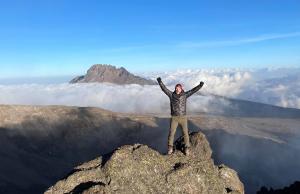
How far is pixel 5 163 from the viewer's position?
182125mm

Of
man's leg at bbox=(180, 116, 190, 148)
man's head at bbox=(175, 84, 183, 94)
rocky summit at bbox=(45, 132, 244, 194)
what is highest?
man's head at bbox=(175, 84, 183, 94)

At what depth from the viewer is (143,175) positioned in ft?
94.8

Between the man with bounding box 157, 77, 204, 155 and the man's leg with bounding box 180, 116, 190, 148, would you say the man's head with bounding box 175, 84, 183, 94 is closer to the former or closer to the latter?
the man with bounding box 157, 77, 204, 155

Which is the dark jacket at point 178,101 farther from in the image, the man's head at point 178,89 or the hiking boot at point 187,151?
the hiking boot at point 187,151

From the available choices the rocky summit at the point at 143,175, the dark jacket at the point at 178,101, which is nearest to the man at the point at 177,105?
the dark jacket at the point at 178,101

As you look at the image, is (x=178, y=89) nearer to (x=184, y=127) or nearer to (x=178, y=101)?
(x=178, y=101)

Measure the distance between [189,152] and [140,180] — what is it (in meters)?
5.10

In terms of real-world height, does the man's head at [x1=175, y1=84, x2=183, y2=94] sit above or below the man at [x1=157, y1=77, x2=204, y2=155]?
above

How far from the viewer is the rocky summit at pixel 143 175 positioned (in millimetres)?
28359

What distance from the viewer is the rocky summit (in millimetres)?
28359

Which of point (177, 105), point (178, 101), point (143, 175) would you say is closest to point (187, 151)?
point (177, 105)

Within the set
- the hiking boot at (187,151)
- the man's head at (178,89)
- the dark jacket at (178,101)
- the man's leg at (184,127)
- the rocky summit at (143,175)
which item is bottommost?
the rocky summit at (143,175)

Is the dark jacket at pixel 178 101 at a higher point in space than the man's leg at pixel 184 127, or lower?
higher

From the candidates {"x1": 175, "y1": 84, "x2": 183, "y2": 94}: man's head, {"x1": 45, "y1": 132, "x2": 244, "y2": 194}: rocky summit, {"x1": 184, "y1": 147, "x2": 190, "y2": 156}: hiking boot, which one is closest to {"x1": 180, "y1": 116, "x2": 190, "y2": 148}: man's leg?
{"x1": 184, "y1": 147, "x2": 190, "y2": 156}: hiking boot
